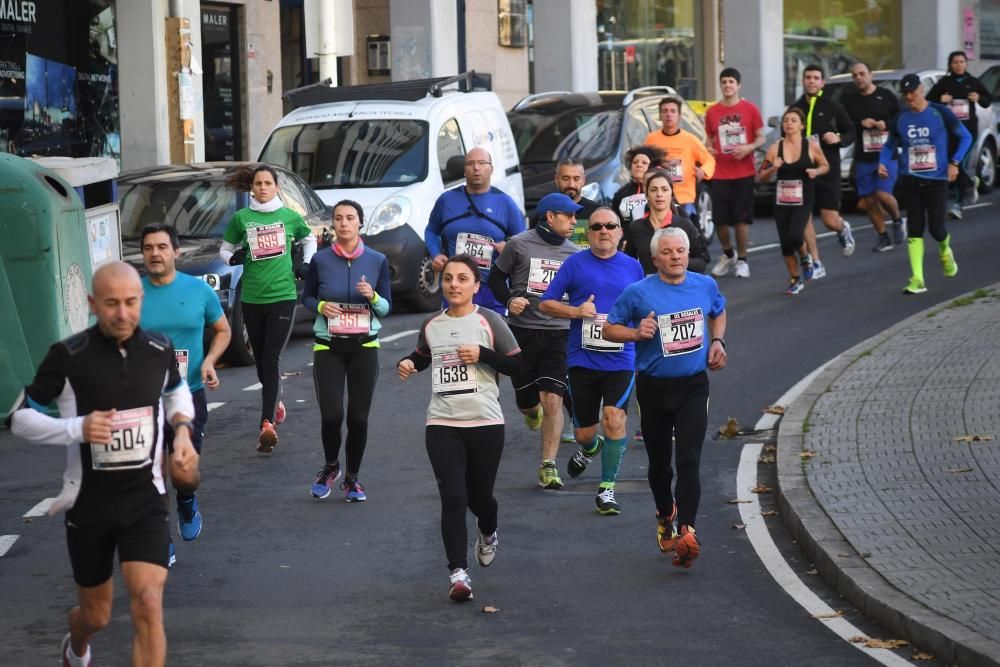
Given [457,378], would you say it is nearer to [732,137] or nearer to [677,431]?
[677,431]

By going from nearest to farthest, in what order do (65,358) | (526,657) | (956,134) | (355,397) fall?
(65,358), (526,657), (355,397), (956,134)

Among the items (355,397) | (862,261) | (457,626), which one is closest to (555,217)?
(355,397)

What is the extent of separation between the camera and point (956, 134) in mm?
17984

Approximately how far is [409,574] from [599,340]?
1.97 metres

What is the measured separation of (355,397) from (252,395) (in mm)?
3560

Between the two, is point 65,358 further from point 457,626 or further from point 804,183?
point 804,183

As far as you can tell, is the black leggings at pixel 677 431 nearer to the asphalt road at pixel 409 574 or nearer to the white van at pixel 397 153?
the asphalt road at pixel 409 574

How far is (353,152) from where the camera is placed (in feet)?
61.1

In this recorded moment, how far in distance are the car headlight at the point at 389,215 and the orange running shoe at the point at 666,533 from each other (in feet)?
28.2

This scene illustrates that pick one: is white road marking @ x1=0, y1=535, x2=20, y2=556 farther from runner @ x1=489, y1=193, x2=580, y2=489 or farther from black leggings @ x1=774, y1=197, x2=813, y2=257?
black leggings @ x1=774, y1=197, x2=813, y2=257

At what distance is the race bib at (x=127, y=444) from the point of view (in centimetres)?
649

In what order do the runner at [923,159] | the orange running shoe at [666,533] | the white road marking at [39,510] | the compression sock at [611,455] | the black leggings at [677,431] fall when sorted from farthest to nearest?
the runner at [923,159] → the white road marking at [39,510] → the compression sock at [611,455] → the orange running shoe at [666,533] → the black leggings at [677,431]

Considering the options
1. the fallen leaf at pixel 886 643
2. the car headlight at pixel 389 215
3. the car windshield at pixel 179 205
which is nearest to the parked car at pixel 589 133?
the car headlight at pixel 389 215

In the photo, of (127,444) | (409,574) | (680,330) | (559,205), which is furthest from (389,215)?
(127,444)
